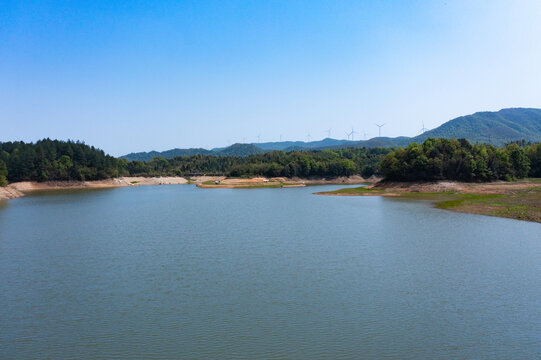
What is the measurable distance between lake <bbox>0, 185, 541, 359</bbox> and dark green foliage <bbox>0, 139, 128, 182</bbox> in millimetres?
87157

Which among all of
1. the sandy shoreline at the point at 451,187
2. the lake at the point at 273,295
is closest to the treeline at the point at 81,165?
the sandy shoreline at the point at 451,187

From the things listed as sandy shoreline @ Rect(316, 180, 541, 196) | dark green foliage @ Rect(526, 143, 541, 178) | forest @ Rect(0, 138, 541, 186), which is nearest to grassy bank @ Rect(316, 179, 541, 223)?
sandy shoreline @ Rect(316, 180, 541, 196)

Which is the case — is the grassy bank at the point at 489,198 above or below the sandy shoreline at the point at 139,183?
below

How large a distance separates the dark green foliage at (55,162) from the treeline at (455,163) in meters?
85.1

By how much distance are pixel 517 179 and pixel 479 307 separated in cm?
6635

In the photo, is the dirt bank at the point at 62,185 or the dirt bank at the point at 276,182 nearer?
the dirt bank at the point at 62,185

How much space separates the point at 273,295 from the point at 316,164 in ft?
375

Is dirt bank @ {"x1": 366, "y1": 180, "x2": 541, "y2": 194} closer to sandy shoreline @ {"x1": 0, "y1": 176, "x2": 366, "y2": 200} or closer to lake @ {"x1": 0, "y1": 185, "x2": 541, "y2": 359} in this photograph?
lake @ {"x1": 0, "y1": 185, "x2": 541, "y2": 359}

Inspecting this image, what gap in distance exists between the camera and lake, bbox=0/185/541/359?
10.8 meters

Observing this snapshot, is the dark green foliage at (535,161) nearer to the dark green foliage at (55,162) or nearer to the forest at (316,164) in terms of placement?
the forest at (316,164)

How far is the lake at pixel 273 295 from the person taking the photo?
10797 mm

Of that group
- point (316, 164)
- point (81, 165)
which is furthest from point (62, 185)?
point (316, 164)

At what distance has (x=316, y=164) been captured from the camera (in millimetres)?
127688

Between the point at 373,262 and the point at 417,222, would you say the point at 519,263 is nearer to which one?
the point at 373,262
